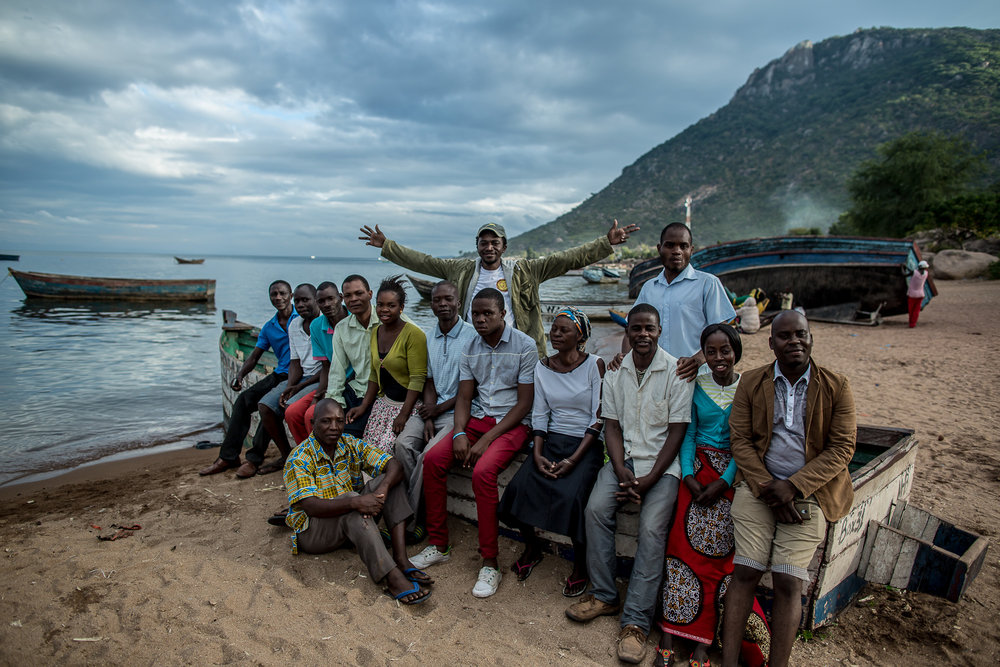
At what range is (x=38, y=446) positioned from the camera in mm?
7676

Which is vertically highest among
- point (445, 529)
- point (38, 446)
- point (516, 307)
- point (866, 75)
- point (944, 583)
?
point (866, 75)

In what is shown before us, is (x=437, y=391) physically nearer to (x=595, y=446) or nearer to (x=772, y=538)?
(x=595, y=446)

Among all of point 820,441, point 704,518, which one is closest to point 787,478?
point 820,441

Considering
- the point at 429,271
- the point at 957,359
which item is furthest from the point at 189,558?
the point at 957,359

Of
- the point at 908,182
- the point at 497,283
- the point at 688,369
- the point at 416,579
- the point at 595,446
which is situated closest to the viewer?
the point at 688,369

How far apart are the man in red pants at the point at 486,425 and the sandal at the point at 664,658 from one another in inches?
39.7

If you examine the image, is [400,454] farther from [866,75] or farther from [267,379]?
[866,75]

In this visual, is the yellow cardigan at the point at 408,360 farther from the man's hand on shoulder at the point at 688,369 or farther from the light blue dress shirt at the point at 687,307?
the man's hand on shoulder at the point at 688,369

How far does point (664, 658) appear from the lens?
253 centimetres

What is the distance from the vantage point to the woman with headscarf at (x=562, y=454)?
120 inches

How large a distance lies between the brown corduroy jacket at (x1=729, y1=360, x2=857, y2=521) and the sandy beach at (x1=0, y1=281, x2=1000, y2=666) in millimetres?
872

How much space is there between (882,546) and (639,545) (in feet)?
4.37

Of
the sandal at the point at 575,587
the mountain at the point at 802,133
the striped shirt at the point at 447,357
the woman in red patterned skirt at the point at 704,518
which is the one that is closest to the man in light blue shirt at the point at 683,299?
the woman in red patterned skirt at the point at 704,518

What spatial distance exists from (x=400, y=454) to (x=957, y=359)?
31.0 feet
